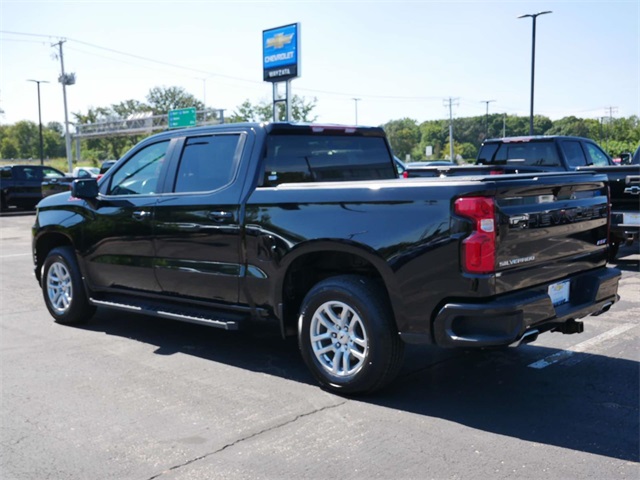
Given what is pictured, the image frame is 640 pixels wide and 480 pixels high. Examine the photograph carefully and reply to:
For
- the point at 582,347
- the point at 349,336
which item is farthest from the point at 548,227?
the point at 582,347

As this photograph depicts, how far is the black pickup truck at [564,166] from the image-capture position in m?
9.23

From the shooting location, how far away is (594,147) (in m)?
12.3

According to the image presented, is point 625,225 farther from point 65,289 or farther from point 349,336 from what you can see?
point 65,289

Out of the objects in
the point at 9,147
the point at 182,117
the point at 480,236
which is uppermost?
the point at 9,147

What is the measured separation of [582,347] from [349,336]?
243 centimetres

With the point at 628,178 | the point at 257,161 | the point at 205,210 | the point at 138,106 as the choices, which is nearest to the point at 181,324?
the point at 205,210

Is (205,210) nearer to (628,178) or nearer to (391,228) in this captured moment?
(391,228)

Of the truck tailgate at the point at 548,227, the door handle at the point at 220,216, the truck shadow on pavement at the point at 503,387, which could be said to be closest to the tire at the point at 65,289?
the truck shadow on pavement at the point at 503,387

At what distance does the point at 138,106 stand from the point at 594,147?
96040 mm

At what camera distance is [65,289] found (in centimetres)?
684

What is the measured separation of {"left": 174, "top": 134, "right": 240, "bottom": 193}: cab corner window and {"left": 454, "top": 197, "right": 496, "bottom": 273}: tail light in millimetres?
2170

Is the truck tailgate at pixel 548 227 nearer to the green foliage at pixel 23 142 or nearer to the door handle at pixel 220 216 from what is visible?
the door handle at pixel 220 216

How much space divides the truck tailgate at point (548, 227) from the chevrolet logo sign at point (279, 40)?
28.3 m

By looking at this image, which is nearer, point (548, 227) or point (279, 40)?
point (548, 227)
